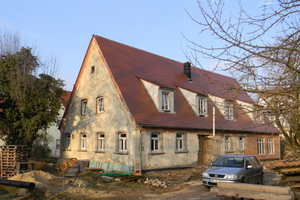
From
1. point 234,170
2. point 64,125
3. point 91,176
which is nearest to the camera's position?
point 234,170

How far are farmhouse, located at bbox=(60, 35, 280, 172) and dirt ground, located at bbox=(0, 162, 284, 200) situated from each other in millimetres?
1890

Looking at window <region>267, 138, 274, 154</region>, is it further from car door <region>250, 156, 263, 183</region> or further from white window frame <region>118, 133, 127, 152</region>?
white window frame <region>118, 133, 127, 152</region>

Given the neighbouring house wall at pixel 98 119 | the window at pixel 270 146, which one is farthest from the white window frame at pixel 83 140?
the window at pixel 270 146

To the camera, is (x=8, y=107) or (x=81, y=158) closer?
(x=8, y=107)

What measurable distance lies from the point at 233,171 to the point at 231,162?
118 cm

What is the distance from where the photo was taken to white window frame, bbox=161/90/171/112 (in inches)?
761

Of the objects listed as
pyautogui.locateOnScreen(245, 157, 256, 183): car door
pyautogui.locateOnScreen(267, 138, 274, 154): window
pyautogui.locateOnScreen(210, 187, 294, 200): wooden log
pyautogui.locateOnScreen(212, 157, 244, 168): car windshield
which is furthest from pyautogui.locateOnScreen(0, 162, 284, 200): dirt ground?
pyautogui.locateOnScreen(267, 138, 274, 154): window

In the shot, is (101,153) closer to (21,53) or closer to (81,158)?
(81,158)

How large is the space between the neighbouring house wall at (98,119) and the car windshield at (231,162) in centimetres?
583

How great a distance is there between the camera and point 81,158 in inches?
827

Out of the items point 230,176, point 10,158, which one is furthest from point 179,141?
point 10,158

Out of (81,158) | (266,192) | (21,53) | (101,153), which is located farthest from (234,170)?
(21,53)

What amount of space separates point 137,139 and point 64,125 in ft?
31.8

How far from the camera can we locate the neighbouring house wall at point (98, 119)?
57.8ft
